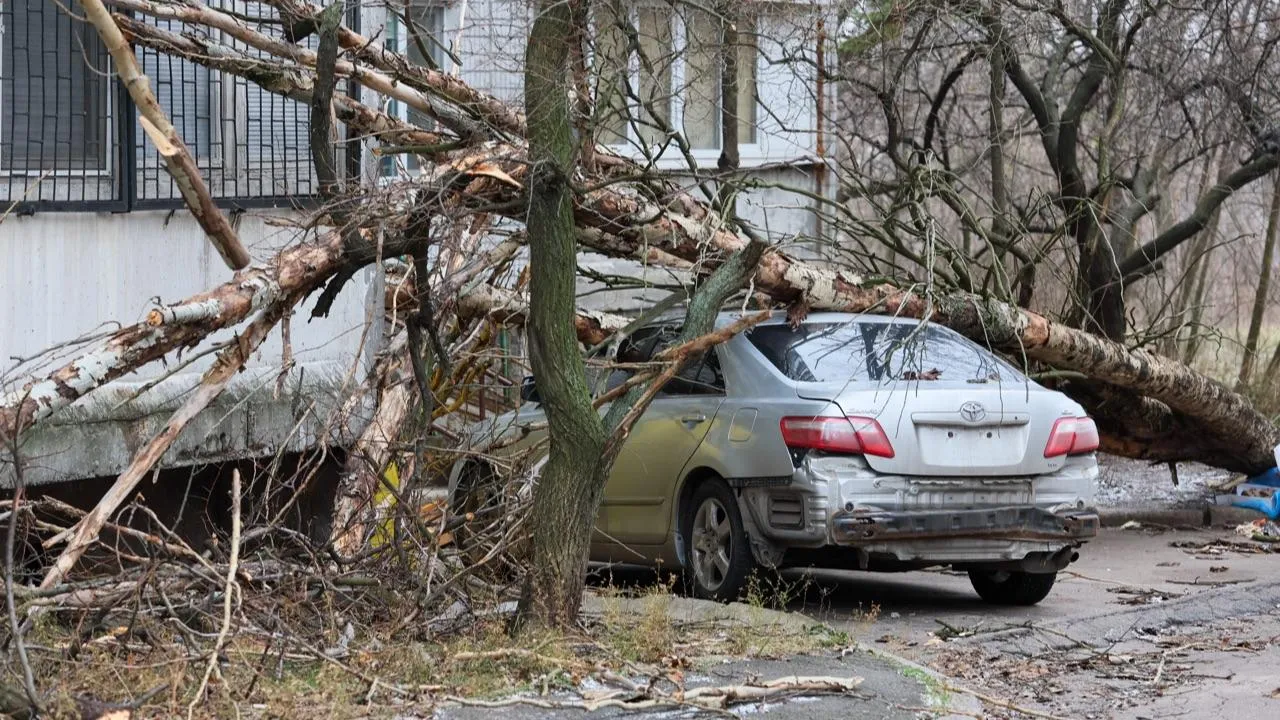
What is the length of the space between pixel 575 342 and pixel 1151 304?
17.1 metres

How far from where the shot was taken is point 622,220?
936cm

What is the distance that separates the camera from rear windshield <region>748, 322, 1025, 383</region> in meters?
9.21

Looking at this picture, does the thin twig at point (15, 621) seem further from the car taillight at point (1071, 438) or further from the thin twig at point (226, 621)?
the car taillight at point (1071, 438)

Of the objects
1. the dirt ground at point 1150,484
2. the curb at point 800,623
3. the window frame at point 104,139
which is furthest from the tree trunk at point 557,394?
the dirt ground at point 1150,484

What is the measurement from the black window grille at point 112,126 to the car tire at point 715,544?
3.03 meters

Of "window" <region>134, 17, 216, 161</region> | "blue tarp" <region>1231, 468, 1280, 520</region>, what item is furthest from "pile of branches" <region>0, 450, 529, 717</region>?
"blue tarp" <region>1231, 468, 1280, 520</region>

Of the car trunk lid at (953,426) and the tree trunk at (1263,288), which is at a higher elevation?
the tree trunk at (1263,288)

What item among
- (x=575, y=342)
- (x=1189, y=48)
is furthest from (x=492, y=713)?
(x=1189, y=48)

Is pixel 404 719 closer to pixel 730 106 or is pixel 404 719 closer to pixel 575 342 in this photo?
pixel 575 342

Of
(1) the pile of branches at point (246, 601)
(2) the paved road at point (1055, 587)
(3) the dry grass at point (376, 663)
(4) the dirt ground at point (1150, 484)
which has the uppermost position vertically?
(1) the pile of branches at point (246, 601)

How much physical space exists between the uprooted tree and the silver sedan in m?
0.56

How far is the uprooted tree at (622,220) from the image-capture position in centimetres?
716

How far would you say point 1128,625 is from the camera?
9.00 metres

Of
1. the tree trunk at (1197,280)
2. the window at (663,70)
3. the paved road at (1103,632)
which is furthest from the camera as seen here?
the tree trunk at (1197,280)
